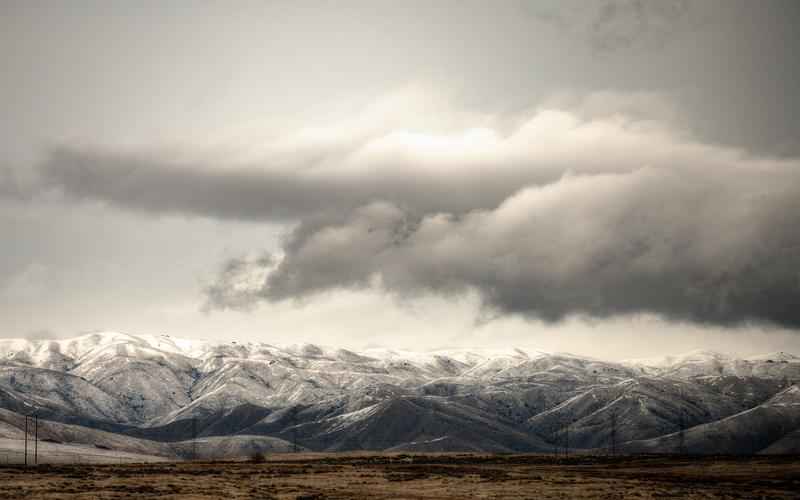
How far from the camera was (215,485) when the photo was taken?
393 ft

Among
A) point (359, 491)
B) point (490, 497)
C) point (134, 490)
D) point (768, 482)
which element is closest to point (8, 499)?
point (134, 490)

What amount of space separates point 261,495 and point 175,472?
2262 inches

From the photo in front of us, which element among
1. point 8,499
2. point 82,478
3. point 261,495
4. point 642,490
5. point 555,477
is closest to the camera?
point 8,499

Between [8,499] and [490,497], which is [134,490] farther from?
[490,497]

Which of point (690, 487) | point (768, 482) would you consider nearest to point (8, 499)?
point (690, 487)

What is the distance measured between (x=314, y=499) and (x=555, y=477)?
56603 mm

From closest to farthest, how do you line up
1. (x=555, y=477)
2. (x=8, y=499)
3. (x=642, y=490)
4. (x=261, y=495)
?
1. (x=8, y=499)
2. (x=261, y=495)
3. (x=642, y=490)
4. (x=555, y=477)

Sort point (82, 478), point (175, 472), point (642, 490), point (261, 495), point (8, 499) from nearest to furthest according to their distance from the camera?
point (8, 499), point (261, 495), point (642, 490), point (82, 478), point (175, 472)

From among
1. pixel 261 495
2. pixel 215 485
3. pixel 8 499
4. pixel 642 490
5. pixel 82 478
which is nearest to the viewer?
pixel 8 499

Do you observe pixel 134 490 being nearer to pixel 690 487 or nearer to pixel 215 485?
pixel 215 485

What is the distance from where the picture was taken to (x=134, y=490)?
108 m

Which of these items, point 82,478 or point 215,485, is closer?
point 215,485

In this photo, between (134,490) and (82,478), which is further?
(82,478)

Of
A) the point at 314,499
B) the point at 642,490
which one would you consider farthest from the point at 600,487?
the point at 314,499
